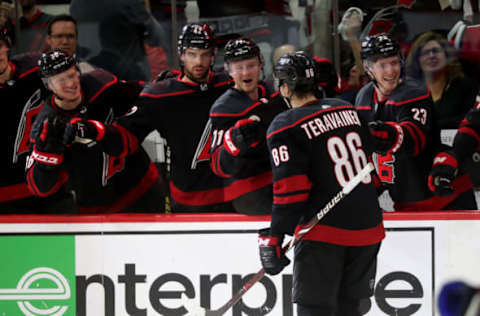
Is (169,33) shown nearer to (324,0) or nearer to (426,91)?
(324,0)

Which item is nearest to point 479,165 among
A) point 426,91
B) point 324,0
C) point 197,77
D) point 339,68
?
point 426,91

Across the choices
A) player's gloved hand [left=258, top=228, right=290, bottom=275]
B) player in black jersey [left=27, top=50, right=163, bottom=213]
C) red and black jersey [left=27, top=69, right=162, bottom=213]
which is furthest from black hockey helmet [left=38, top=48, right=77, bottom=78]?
player's gloved hand [left=258, top=228, right=290, bottom=275]

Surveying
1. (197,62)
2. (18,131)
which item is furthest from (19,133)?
(197,62)

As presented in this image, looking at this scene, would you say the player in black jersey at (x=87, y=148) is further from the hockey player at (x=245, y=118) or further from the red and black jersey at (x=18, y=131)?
the hockey player at (x=245, y=118)

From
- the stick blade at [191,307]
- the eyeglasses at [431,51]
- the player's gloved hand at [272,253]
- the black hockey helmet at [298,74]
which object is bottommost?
the stick blade at [191,307]

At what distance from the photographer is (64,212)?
136 inches

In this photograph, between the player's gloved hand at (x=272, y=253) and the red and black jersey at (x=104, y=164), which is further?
the red and black jersey at (x=104, y=164)

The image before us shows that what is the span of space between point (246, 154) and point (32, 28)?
1.42 meters

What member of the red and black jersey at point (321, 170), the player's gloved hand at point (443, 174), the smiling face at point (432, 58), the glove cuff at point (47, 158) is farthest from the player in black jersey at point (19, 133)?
the smiling face at point (432, 58)

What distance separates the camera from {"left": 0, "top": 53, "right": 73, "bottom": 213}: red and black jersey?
11.3 feet

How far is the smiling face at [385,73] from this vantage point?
3.23 m

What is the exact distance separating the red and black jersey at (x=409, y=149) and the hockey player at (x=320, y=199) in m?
0.64

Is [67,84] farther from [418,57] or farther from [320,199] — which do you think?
[418,57]

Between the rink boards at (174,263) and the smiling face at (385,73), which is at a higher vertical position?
the smiling face at (385,73)
